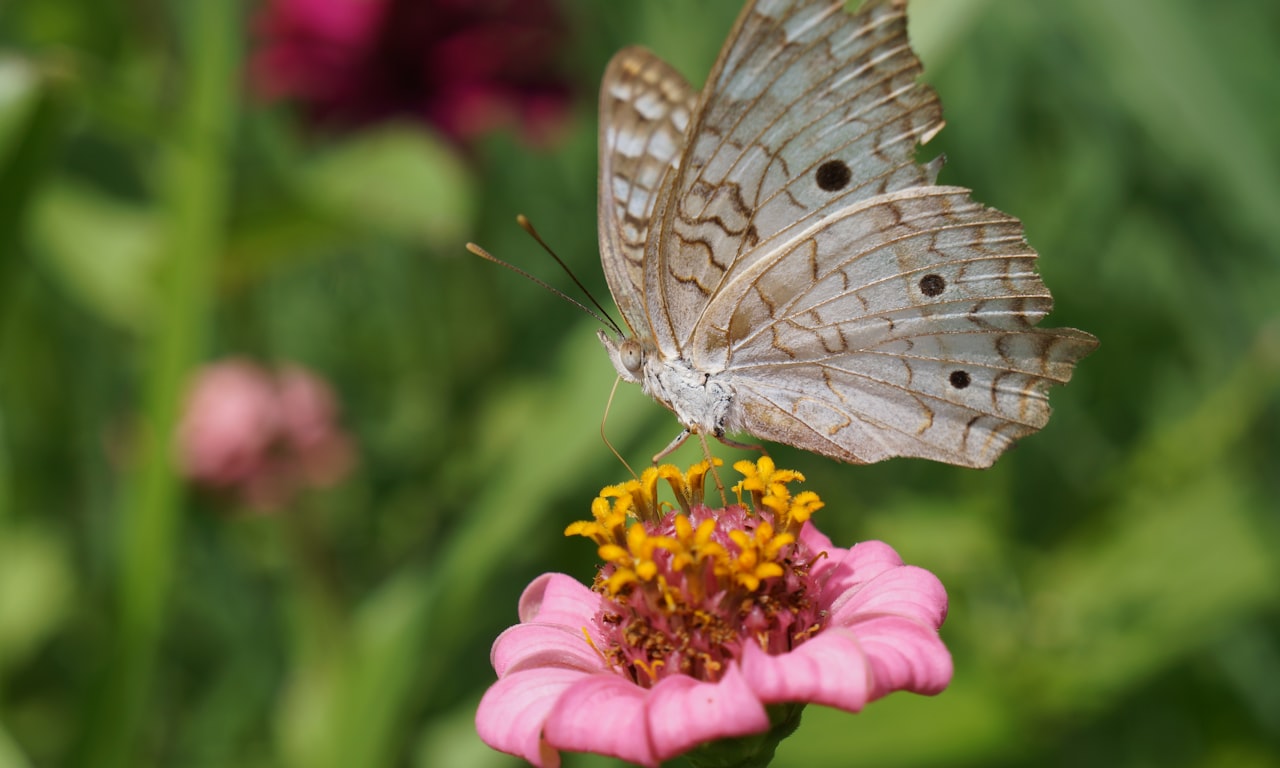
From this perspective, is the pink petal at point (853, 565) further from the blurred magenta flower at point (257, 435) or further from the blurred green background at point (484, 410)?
the blurred magenta flower at point (257, 435)

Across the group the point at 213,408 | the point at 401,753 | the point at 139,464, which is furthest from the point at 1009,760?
the point at 213,408

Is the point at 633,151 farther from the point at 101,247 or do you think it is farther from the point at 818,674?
the point at 101,247

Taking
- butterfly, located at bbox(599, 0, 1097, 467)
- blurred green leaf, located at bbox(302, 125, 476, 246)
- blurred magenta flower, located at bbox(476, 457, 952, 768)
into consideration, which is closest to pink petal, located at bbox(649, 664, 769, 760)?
blurred magenta flower, located at bbox(476, 457, 952, 768)

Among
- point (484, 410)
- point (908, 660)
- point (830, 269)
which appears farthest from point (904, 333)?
point (484, 410)

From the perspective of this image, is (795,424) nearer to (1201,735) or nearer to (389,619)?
(389,619)

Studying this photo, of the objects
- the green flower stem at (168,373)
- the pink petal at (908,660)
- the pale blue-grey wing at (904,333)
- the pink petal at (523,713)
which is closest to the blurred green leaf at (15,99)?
the green flower stem at (168,373)

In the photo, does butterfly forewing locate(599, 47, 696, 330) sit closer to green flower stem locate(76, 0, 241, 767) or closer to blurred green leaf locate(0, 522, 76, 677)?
green flower stem locate(76, 0, 241, 767)
